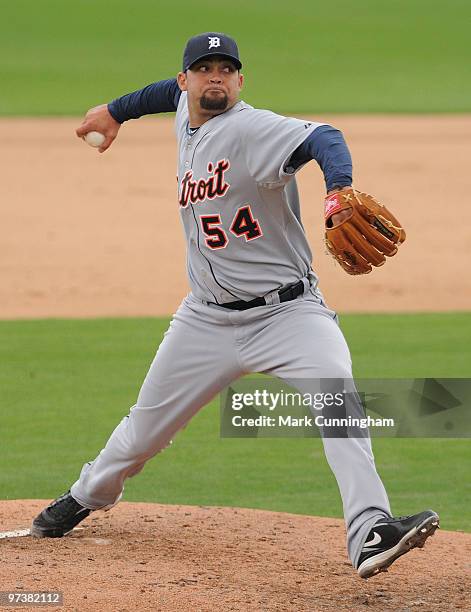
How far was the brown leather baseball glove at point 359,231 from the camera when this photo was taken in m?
4.09

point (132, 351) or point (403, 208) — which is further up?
point (403, 208)

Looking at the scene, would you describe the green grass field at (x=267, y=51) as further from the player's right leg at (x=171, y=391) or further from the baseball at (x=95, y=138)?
the player's right leg at (x=171, y=391)

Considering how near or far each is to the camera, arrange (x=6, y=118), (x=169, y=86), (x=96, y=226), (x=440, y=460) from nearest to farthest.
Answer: (x=169, y=86) < (x=440, y=460) < (x=96, y=226) < (x=6, y=118)

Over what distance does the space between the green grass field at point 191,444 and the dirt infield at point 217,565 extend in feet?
2.03

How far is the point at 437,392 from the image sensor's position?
7.95m

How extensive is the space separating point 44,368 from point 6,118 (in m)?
18.7

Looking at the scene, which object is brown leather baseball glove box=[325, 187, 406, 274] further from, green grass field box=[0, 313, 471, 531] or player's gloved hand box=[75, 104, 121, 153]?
green grass field box=[0, 313, 471, 531]

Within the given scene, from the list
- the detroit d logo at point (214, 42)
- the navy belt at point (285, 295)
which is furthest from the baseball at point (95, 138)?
the navy belt at point (285, 295)

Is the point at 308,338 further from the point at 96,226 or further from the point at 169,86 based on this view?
the point at 96,226

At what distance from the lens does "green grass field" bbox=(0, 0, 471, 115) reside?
29.3 meters

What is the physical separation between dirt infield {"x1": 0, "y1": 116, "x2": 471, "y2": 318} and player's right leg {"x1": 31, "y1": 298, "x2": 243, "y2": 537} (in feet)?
21.6

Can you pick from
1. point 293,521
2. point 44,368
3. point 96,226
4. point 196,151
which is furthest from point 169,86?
point 96,226

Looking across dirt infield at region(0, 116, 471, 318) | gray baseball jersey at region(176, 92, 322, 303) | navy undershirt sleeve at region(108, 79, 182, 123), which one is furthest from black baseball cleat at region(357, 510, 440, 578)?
dirt infield at region(0, 116, 471, 318)

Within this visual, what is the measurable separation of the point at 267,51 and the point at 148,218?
2074 centimetres
